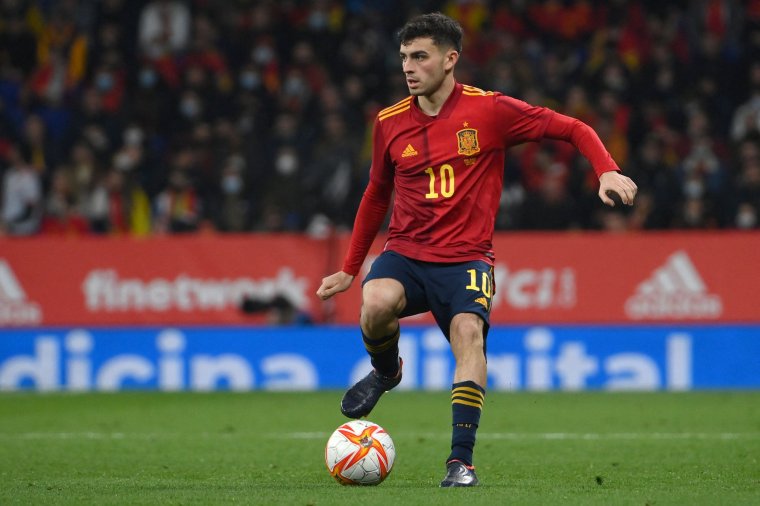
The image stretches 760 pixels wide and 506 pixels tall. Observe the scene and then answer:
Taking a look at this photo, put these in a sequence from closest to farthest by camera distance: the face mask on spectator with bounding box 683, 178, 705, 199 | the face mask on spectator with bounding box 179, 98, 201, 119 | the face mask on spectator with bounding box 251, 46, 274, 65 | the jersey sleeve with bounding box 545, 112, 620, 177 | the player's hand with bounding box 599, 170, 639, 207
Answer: the player's hand with bounding box 599, 170, 639, 207 → the jersey sleeve with bounding box 545, 112, 620, 177 → the face mask on spectator with bounding box 683, 178, 705, 199 → the face mask on spectator with bounding box 179, 98, 201, 119 → the face mask on spectator with bounding box 251, 46, 274, 65

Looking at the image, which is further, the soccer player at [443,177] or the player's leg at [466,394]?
the soccer player at [443,177]

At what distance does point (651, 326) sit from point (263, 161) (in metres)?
5.36

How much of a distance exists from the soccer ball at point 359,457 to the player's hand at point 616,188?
1596mm

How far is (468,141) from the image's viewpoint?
6.42 m

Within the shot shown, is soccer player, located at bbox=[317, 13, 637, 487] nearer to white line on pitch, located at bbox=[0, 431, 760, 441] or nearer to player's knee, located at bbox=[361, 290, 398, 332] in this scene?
player's knee, located at bbox=[361, 290, 398, 332]

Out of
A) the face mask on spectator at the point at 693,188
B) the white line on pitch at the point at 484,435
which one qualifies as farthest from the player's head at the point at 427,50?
the face mask on spectator at the point at 693,188

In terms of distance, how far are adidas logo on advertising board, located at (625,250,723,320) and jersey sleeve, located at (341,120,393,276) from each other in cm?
780

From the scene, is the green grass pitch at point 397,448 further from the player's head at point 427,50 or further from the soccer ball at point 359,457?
the player's head at point 427,50

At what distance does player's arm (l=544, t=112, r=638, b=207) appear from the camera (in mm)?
5863

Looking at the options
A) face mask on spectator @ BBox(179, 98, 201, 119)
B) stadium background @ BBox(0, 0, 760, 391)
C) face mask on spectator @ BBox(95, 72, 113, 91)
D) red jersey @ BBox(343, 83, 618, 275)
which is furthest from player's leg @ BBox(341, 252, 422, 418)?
face mask on spectator @ BBox(95, 72, 113, 91)

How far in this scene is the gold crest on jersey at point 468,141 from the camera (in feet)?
21.0

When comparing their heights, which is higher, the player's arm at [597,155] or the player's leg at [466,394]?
the player's arm at [597,155]

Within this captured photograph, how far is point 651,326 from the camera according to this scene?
1369 cm

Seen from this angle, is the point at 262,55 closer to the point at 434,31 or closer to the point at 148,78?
the point at 148,78
